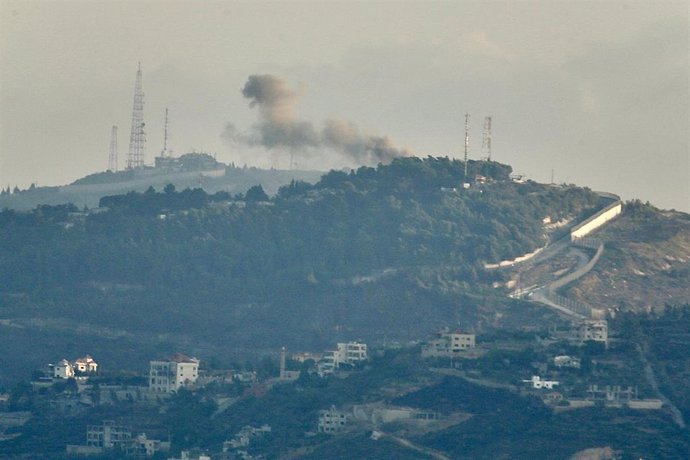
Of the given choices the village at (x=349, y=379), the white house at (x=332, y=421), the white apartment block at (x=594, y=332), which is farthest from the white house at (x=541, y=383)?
the white house at (x=332, y=421)

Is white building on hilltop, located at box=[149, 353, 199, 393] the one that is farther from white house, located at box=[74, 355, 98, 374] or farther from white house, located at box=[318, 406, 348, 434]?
white house, located at box=[318, 406, 348, 434]

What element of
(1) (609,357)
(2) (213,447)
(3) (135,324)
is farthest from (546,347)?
(3) (135,324)

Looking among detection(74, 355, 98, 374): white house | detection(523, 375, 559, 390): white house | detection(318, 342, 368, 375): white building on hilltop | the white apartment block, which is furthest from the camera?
detection(74, 355, 98, 374): white house

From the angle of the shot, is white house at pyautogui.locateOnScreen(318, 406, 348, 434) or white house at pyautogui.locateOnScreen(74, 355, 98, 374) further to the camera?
white house at pyautogui.locateOnScreen(74, 355, 98, 374)

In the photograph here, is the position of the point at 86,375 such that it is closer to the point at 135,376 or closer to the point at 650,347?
the point at 135,376

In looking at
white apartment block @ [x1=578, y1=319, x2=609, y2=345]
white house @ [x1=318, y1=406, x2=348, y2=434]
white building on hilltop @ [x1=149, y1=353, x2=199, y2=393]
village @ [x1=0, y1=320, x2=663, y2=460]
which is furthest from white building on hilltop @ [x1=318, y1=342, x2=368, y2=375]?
white house @ [x1=318, y1=406, x2=348, y2=434]

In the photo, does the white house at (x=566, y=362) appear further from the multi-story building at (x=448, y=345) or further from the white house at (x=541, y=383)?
the multi-story building at (x=448, y=345)

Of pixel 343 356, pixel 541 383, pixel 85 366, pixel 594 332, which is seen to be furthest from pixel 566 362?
pixel 85 366
